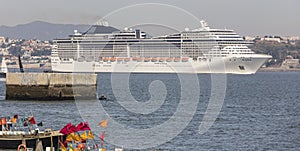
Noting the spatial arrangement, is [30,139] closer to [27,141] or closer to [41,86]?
[27,141]

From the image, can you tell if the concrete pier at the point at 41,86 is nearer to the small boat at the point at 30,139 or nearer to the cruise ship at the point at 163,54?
the small boat at the point at 30,139

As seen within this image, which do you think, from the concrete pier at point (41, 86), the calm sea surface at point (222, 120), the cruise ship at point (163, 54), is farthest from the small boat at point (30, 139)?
the cruise ship at point (163, 54)

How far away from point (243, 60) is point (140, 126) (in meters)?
114

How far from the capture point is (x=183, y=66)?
163m

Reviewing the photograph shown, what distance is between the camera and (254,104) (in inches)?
2992

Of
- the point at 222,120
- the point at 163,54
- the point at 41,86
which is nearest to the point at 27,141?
the point at 222,120

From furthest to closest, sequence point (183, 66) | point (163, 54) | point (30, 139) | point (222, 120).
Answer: point (163, 54), point (183, 66), point (222, 120), point (30, 139)

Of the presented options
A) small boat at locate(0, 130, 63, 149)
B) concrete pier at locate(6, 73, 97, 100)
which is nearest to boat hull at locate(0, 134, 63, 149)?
small boat at locate(0, 130, 63, 149)

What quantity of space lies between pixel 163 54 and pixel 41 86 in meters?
101

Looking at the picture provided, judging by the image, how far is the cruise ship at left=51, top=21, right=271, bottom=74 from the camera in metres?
163

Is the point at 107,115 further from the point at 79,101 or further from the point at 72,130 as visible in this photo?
the point at 72,130

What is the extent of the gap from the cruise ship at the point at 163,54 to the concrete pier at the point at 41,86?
92.0 metres

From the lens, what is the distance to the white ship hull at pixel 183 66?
161125mm

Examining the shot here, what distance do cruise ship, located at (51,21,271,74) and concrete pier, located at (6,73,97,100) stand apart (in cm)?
9195
